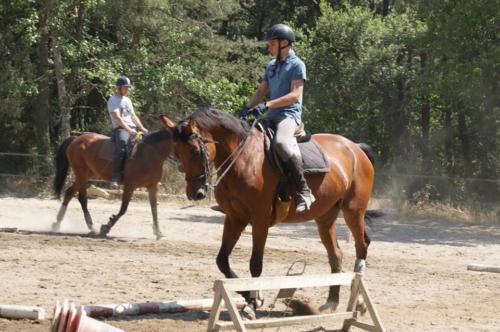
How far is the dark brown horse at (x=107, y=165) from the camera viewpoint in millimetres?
15898

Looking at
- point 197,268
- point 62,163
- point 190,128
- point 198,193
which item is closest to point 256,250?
point 198,193

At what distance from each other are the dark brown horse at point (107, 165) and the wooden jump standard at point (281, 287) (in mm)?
7878

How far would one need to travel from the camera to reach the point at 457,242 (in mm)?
18188

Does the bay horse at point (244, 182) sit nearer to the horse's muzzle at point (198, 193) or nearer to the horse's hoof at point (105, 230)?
the horse's muzzle at point (198, 193)

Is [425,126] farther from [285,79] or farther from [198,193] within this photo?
[198,193]

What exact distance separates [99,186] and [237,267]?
53.3 feet

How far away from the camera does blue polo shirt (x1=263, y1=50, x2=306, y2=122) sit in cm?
927

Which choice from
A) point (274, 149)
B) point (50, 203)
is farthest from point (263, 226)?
point (50, 203)

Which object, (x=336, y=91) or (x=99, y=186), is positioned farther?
(x=336, y=91)

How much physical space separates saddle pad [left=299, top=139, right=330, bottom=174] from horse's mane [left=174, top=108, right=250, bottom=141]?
772 mm

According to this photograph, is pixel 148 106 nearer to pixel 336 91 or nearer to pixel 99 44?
pixel 99 44

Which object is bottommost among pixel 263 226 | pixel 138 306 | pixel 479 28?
pixel 138 306

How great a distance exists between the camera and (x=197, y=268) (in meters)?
12.0

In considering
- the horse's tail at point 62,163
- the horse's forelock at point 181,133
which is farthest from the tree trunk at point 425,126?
the horse's forelock at point 181,133
